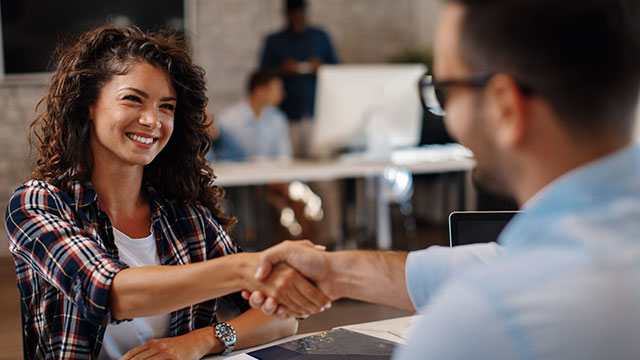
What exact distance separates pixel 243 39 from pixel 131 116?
4.84 metres

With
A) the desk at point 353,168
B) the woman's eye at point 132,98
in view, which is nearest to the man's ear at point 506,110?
the woman's eye at point 132,98

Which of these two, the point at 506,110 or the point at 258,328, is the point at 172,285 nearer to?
the point at 258,328

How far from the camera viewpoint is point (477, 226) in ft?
5.07

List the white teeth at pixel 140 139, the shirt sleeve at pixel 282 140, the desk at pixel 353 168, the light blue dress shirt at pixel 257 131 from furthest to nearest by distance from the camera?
the shirt sleeve at pixel 282 140 → the light blue dress shirt at pixel 257 131 → the desk at pixel 353 168 → the white teeth at pixel 140 139

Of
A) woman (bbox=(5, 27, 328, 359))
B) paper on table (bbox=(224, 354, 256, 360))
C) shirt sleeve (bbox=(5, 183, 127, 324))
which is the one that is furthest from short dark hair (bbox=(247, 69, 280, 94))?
paper on table (bbox=(224, 354, 256, 360))

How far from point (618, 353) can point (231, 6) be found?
5.91 metres

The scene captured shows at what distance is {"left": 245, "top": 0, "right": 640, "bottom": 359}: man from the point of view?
0.59 m

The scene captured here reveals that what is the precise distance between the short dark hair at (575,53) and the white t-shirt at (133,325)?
1.06 meters

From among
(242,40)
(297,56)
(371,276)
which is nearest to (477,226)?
(371,276)

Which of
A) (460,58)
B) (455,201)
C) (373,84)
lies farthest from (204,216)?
(455,201)

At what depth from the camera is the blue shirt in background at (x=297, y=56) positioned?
5.56m

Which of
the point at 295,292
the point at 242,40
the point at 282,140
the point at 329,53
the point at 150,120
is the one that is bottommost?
the point at 282,140

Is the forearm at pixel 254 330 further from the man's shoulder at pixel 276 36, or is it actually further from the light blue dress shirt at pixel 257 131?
the man's shoulder at pixel 276 36

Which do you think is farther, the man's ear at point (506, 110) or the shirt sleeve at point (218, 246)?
the shirt sleeve at point (218, 246)
